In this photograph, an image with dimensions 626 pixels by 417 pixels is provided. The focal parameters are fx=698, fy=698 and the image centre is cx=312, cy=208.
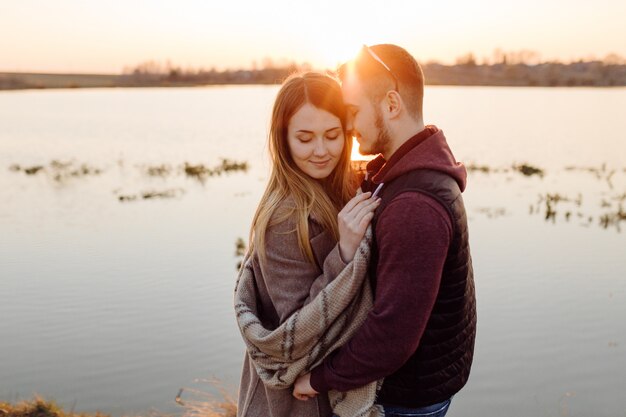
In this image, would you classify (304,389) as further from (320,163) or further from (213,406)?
(213,406)

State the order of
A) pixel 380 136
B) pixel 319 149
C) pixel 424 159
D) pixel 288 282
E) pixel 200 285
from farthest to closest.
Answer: pixel 200 285 → pixel 319 149 → pixel 288 282 → pixel 380 136 → pixel 424 159

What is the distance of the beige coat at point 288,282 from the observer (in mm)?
2547

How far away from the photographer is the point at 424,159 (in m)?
2.33

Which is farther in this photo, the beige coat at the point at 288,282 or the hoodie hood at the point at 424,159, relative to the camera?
the beige coat at the point at 288,282

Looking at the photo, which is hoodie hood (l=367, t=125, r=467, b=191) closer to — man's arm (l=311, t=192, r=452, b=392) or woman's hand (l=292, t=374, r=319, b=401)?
man's arm (l=311, t=192, r=452, b=392)

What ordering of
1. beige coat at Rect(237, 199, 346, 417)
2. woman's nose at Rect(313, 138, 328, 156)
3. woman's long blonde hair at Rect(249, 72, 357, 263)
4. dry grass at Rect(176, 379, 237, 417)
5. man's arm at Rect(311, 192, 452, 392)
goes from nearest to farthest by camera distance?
man's arm at Rect(311, 192, 452, 392), beige coat at Rect(237, 199, 346, 417), woman's long blonde hair at Rect(249, 72, 357, 263), woman's nose at Rect(313, 138, 328, 156), dry grass at Rect(176, 379, 237, 417)

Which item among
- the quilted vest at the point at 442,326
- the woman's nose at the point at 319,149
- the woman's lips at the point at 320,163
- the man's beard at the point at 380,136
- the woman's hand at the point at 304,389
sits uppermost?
the man's beard at the point at 380,136

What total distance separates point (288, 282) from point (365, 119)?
26.0 inches

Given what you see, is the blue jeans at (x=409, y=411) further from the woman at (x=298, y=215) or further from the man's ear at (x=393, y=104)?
the man's ear at (x=393, y=104)

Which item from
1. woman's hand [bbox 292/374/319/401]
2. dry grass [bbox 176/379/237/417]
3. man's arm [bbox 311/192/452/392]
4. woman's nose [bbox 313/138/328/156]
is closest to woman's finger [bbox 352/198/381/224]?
man's arm [bbox 311/192/452/392]

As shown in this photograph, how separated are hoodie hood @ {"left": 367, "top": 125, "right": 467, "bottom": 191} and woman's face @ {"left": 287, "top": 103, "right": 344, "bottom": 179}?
15.1 inches

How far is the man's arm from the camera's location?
217 centimetres

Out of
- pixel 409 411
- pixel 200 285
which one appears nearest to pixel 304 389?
pixel 409 411

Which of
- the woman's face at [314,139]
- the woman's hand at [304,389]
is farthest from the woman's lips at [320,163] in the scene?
the woman's hand at [304,389]
